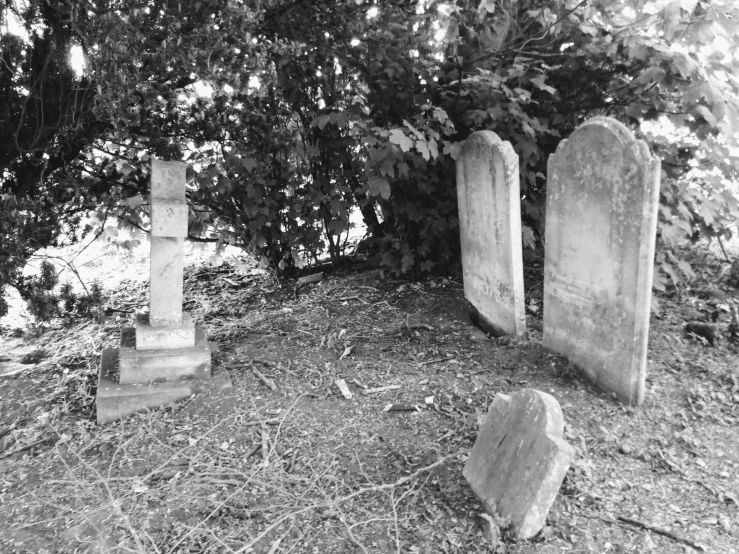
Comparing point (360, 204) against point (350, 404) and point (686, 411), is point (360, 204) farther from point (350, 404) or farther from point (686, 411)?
point (686, 411)

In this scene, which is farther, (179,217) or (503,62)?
(503,62)

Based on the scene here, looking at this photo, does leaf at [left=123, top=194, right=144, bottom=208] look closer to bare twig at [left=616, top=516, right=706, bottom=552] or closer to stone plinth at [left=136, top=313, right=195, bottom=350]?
stone plinth at [left=136, top=313, right=195, bottom=350]

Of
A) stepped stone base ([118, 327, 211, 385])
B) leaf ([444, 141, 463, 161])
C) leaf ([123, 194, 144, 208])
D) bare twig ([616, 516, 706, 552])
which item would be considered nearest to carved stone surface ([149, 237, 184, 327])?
stepped stone base ([118, 327, 211, 385])

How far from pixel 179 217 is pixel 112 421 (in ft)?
4.58

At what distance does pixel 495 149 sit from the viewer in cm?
418

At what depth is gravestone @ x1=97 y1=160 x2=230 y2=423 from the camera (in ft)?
12.2

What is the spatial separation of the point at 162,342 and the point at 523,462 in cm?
258

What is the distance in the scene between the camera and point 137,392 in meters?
3.67

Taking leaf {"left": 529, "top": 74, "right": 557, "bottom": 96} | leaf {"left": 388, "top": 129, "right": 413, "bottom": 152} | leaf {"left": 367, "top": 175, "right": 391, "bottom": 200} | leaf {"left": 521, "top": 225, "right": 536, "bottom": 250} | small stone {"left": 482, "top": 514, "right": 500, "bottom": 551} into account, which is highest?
leaf {"left": 529, "top": 74, "right": 557, "bottom": 96}

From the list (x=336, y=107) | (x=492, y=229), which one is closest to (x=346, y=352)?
(x=492, y=229)

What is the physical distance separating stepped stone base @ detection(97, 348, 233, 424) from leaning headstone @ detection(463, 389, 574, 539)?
6.30 feet

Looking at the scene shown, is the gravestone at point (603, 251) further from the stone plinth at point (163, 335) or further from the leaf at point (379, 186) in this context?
the stone plinth at point (163, 335)

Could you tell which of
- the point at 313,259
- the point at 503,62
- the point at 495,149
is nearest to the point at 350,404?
the point at 495,149

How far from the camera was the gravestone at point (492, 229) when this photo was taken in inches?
165
